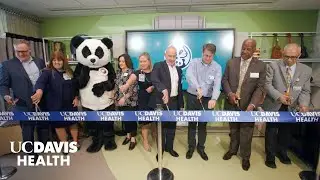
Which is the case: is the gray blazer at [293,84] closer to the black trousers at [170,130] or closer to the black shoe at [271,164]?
the black shoe at [271,164]

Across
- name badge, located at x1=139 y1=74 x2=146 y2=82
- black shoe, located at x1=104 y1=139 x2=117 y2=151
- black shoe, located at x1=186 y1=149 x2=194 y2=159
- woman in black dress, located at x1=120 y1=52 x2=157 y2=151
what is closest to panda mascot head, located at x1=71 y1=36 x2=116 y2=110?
woman in black dress, located at x1=120 y1=52 x2=157 y2=151

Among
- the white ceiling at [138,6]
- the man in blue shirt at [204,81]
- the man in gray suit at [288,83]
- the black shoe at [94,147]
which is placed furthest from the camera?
the white ceiling at [138,6]

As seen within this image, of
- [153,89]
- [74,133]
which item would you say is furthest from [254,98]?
[74,133]

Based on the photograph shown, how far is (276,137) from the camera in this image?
2.22 metres

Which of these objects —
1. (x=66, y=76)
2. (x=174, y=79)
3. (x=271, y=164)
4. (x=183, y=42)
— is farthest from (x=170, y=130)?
(x=183, y=42)

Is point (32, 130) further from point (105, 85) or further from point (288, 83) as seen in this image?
point (288, 83)

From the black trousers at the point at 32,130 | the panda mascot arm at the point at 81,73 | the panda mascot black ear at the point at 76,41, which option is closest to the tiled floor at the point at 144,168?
the black trousers at the point at 32,130

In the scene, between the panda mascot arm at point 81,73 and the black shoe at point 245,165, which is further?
the panda mascot arm at point 81,73

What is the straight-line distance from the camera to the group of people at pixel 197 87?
6.71 feet

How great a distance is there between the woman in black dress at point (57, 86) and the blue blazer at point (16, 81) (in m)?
0.14

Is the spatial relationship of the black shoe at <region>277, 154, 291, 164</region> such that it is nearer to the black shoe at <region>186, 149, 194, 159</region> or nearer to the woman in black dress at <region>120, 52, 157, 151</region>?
the black shoe at <region>186, 149, 194, 159</region>

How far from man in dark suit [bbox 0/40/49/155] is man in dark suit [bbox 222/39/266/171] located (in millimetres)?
2031

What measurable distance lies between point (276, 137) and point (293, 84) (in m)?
0.60

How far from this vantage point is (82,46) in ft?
→ 7.50
